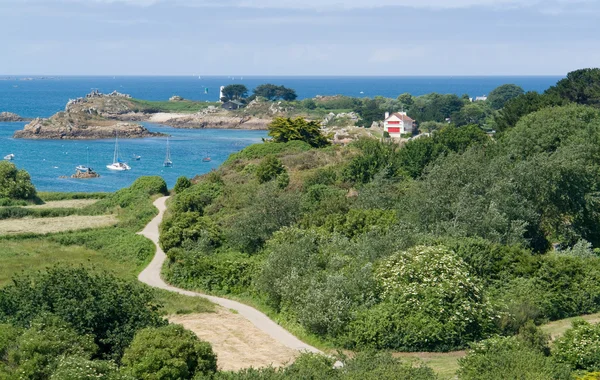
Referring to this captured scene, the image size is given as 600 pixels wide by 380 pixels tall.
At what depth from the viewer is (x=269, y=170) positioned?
50500 mm

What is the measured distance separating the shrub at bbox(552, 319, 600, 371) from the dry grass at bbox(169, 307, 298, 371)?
26.6 ft

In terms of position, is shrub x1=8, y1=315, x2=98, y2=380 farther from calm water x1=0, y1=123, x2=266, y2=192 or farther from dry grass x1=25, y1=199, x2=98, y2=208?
calm water x1=0, y1=123, x2=266, y2=192

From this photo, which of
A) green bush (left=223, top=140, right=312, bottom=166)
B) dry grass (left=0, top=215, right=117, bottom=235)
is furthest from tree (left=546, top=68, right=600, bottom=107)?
dry grass (left=0, top=215, right=117, bottom=235)

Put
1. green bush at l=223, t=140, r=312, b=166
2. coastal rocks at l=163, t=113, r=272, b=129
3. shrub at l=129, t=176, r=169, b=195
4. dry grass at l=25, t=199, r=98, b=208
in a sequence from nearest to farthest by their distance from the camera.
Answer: dry grass at l=25, t=199, r=98, b=208 < shrub at l=129, t=176, r=169, b=195 < green bush at l=223, t=140, r=312, b=166 < coastal rocks at l=163, t=113, r=272, b=129

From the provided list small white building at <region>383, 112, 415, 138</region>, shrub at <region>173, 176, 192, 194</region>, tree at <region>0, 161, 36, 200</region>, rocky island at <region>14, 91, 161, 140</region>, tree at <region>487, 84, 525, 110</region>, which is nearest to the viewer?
shrub at <region>173, 176, 192, 194</region>

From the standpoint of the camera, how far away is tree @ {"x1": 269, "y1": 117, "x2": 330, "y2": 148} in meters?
67.1

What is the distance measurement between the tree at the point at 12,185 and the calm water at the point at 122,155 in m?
15.0

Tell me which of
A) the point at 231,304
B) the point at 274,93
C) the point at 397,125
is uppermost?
the point at 274,93

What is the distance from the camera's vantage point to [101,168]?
3573 inches

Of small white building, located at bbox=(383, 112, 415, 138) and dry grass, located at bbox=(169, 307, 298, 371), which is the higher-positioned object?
small white building, located at bbox=(383, 112, 415, 138)

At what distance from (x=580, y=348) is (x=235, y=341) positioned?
454 inches

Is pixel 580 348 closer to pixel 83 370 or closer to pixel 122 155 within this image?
pixel 83 370

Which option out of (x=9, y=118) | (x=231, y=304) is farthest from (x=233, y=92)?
(x=231, y=304)

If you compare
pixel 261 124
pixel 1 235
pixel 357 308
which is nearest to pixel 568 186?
pixel 357 308
